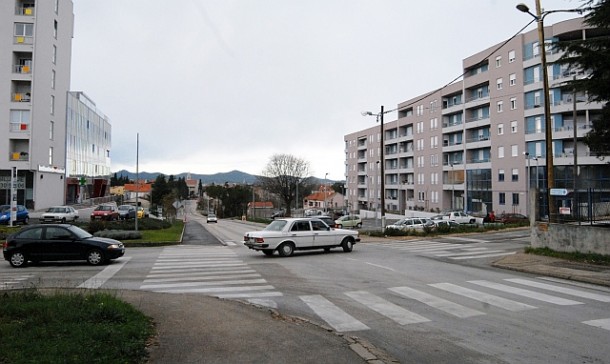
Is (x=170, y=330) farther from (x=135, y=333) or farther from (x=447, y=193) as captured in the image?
(x=447, y=193)

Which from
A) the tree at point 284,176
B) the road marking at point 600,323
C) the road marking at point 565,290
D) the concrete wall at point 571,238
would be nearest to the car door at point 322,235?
the concrete wall at point 571,238

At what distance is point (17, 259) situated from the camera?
1661 centimetres

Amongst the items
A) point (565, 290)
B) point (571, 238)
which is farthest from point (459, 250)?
point (565, 290)

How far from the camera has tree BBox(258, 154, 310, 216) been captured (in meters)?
91.3

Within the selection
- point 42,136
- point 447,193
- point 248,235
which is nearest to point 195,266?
point 248,235

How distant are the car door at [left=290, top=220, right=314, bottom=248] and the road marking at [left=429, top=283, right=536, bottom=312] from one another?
858 cm

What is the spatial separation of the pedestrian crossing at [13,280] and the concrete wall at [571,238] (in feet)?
60.7

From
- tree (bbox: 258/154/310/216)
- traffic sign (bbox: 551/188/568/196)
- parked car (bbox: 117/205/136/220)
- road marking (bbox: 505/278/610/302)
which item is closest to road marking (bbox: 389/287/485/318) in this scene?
road marking (bbox: 505/278/610/302)

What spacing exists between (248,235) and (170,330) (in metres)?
12.7

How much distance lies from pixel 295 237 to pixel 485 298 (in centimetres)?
1059

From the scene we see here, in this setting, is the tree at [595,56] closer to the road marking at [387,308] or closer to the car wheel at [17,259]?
the road marking at [387,308]

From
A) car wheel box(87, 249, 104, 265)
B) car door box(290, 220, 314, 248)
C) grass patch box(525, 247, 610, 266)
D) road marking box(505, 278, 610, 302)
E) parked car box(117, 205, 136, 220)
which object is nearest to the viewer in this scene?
road marking box(505, 278, 610, 302)

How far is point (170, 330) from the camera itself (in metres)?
7.34

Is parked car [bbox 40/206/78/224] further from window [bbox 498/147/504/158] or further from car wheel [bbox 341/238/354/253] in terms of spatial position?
window [bbox 498/147/504/158]
